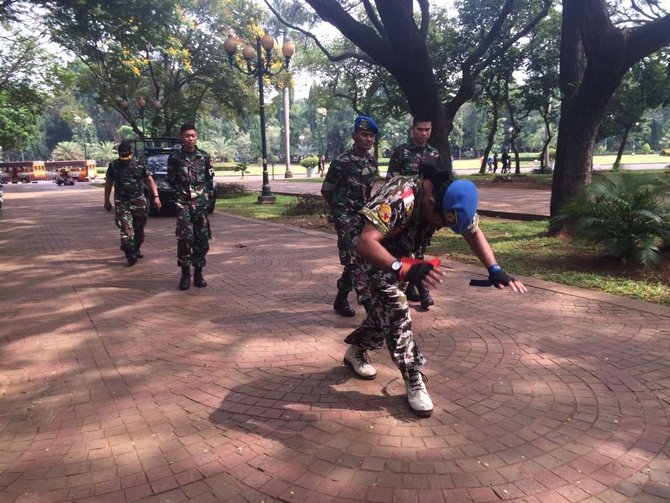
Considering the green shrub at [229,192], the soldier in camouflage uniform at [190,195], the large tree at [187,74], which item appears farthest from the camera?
the large tree at [187,74]

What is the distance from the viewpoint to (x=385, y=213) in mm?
2545

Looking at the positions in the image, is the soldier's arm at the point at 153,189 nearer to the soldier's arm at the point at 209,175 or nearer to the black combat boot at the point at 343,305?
the soldier's arm at the point at 209,175

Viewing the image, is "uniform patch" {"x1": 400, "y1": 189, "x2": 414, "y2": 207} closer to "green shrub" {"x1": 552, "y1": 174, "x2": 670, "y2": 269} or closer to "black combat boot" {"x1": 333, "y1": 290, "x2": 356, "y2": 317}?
"black combat boot" {"x1": 333, "y1": 290, "x2": 356, "y2": 317}

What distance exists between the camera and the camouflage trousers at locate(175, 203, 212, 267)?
584 centimetres

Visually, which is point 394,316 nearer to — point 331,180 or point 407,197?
point 407,197

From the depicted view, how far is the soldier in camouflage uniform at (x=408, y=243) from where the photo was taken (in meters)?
2.36

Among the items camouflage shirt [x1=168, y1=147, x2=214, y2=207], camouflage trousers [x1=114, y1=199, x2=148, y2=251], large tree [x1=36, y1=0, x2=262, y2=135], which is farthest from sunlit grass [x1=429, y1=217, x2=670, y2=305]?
large tree [x1=36, y1=0, x2=262, y2=135]

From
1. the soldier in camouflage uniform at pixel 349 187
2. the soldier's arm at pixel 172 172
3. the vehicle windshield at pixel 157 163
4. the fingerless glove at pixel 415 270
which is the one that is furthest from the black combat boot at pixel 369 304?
the vehicle windshield at pixel 157 163

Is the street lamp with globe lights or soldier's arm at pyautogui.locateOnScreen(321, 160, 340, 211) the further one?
the street lamp with globe lights

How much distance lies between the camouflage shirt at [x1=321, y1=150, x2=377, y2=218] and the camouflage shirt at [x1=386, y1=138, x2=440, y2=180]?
0.98 ft

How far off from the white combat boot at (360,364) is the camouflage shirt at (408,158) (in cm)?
202

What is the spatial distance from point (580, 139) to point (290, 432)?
787 cm

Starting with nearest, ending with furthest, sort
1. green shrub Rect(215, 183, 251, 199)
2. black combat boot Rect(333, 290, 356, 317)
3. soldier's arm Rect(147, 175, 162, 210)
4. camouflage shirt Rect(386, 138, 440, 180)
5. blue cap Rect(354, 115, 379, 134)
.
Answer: blue cap Rect(354, 115, 379, 134) → camouflage shirt Rect(386, 138, 440, 180) → black combat boot Rect(333, 290, 356, 317) → soldier's arm Rect(147, 175, 162, 210) → green shrub Rect(215, 183, 251, 199)

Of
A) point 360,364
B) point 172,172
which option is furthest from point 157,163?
point 360,364
